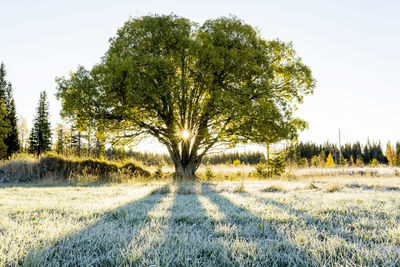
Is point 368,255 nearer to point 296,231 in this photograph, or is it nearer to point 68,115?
point 296,231

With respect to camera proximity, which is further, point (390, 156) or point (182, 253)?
point (390, 156)

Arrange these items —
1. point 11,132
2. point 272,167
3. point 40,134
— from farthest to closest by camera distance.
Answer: point 40,134
point 11,132
point 272,167

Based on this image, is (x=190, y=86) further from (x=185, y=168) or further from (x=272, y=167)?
(x=272, y=167)

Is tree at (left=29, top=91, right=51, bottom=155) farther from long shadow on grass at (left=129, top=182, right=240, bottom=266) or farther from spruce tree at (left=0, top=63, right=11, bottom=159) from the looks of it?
long shadow on grass at (left=129, top=182, right=240, bottom=266)

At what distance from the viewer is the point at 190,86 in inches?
444

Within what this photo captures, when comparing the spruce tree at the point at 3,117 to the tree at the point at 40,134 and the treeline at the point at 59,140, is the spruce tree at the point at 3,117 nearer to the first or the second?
the treeline at the point at 59,140

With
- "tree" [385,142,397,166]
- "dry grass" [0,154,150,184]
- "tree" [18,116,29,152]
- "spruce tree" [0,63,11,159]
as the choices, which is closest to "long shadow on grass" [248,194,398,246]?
"dry grass" [0,154,150,184]

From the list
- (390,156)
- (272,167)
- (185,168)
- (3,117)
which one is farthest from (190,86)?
(390,156)

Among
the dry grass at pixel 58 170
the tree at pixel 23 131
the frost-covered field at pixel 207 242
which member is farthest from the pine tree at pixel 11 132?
the frost-covered field at pixel 207 242

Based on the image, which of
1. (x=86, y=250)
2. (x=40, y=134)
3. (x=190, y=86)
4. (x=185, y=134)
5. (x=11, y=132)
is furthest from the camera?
(x=40, y=134)

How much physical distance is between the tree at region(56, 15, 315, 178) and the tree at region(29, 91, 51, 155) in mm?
29611

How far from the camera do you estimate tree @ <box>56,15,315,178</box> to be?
10.7 m

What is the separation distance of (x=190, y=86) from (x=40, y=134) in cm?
3385

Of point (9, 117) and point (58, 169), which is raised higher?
point (9, 117)
